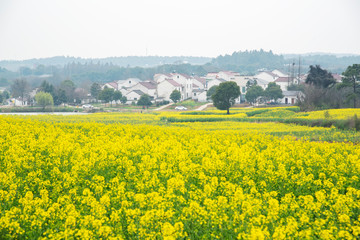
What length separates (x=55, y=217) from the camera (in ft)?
25.7

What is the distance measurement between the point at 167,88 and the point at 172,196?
81274 mm

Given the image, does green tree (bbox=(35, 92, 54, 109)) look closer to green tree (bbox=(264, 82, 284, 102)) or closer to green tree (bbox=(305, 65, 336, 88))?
green tree (bbox=(264, 82, 284, 102))

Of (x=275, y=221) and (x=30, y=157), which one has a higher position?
(x=30, y=157)

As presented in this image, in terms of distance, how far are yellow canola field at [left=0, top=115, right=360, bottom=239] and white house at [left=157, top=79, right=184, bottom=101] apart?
72523 millimetres

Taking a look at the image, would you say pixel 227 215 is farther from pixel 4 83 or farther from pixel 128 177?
pixel 4 83

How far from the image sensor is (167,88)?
89188mm

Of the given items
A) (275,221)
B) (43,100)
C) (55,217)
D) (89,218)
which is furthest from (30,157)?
(43,100)

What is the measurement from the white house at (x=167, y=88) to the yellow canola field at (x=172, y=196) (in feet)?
238

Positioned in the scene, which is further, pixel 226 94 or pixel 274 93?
pixel 274 93

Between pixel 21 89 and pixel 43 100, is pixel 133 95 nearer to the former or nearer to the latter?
pixel 43 100

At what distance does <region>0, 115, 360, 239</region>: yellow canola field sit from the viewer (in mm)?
7293

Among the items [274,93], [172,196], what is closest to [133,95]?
[274,93]

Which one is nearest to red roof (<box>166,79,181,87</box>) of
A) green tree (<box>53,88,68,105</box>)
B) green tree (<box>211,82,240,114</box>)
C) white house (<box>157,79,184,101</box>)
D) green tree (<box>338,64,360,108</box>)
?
white house (<box>157,79,184,101</box>)

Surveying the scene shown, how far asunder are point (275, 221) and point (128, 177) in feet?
15.1
